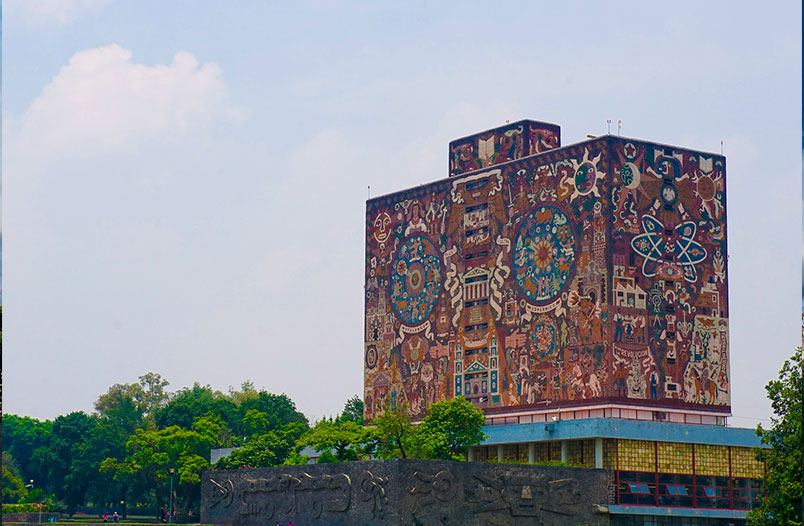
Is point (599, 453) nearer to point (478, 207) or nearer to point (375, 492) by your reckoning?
point (375, 492)

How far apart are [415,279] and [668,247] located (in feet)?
56.9

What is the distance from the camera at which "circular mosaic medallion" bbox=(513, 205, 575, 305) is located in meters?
72.6

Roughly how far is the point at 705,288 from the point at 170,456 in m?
45.6

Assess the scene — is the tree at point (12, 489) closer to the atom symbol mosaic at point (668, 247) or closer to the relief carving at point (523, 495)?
the relief carving at point (523, 495)

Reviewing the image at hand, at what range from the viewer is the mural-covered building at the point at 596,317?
2704 inches

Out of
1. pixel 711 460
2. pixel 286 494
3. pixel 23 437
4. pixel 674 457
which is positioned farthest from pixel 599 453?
pixel 23 437

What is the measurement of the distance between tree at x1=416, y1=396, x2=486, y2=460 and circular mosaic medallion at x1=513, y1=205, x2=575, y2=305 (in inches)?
313

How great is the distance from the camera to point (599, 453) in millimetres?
67375

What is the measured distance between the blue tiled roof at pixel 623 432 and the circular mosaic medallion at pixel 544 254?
7.73 metres

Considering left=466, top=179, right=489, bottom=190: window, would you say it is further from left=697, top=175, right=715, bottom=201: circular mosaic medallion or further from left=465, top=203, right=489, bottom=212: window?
left=697, top=175, right=715, bottom=201: circular mosaic medallion

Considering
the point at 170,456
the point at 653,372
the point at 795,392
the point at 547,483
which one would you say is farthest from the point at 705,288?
the point at 170,456

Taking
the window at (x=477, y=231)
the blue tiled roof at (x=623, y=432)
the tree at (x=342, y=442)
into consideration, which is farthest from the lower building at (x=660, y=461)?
the window at (x=477, y=231)

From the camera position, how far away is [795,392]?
52.1 m

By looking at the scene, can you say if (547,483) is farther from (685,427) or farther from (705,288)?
(705,288)
